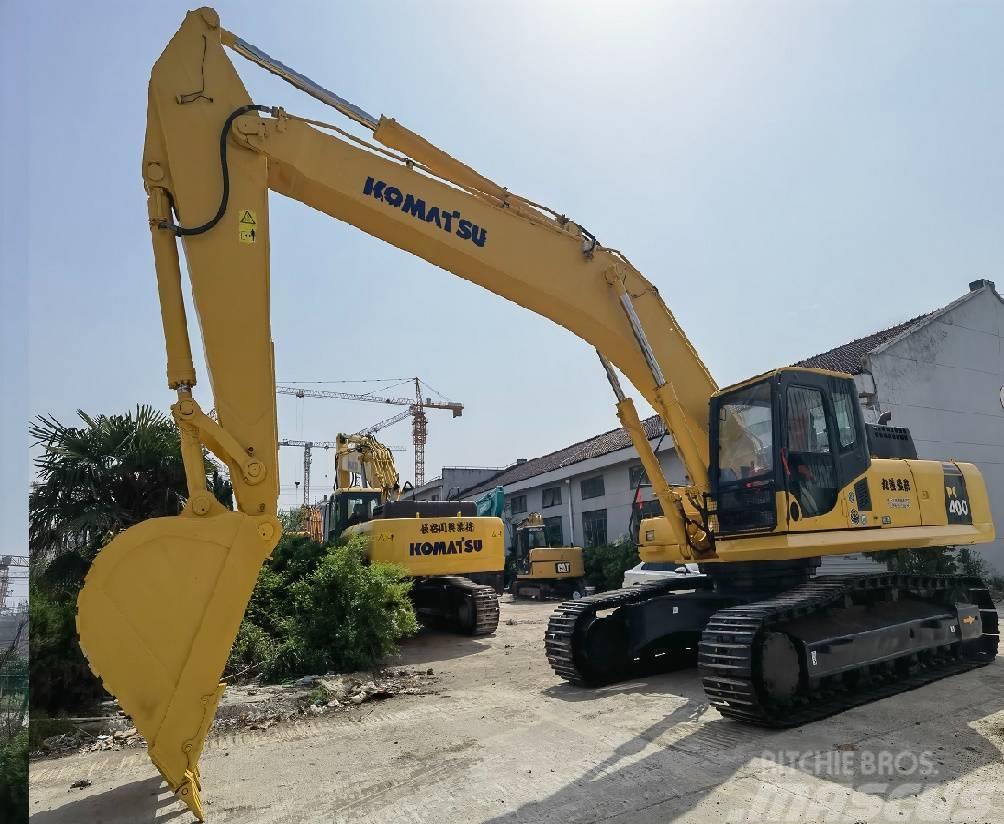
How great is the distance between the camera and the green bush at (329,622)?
27.7 feet

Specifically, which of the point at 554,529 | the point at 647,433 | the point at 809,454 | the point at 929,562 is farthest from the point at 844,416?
the point at 554,529

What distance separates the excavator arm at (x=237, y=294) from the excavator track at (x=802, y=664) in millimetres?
1318

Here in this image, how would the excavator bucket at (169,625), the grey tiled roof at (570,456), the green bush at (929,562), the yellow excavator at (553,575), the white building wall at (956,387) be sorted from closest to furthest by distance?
the excavator bucket at (169,625) < the green bush at (929,562) < the white building wall at (956,387) < the yellow excavator at (553,575) < the grey tiled roof at (570,456)

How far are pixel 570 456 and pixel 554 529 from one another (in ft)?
13.0

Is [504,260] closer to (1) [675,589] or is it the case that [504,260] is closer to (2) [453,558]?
(1) [675,589]

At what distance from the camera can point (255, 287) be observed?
474 cm

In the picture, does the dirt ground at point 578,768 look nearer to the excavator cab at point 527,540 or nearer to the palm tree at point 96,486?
the palm tree at point 96,486

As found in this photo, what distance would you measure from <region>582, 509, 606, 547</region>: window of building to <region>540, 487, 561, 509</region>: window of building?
2305 millimetres

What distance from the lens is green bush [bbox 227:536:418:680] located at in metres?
8.43

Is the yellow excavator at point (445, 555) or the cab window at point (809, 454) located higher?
the cab window at point (809, 454)

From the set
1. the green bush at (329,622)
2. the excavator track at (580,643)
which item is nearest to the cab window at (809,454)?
the excavator track at (580,643)

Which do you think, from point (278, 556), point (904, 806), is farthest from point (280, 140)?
point (278, 556)

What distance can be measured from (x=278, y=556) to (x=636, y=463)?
50.3ft

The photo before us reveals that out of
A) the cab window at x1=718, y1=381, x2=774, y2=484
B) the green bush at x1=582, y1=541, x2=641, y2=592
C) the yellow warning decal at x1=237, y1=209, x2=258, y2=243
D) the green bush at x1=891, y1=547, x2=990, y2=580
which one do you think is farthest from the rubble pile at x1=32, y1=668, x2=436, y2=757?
the green bush at x1=582, y1=541, x2=641, y2=592
